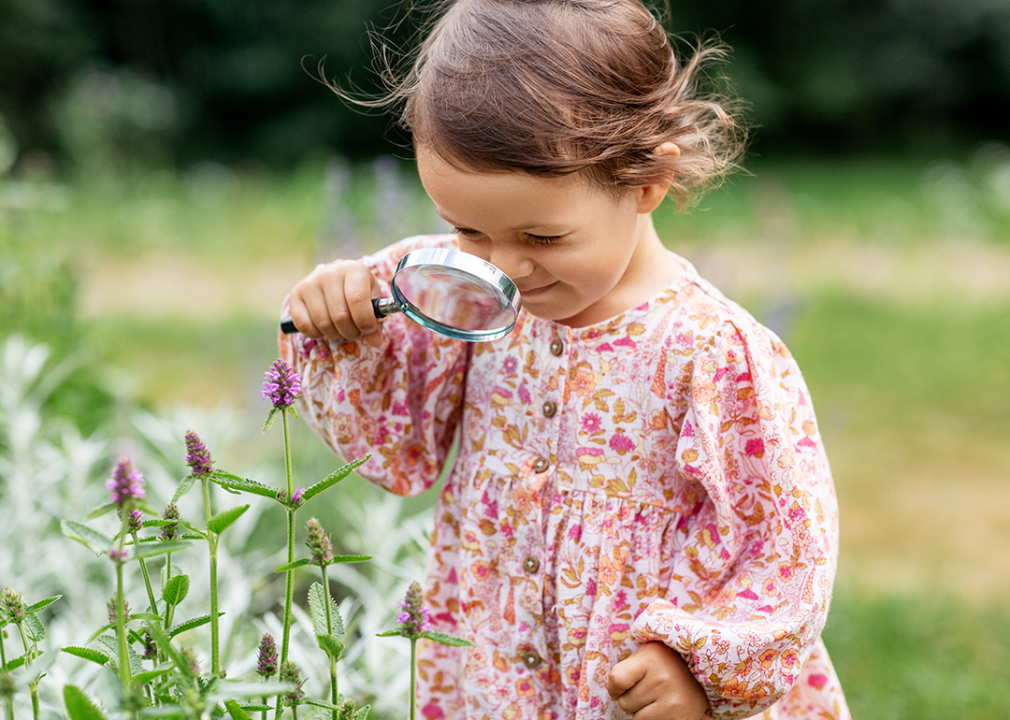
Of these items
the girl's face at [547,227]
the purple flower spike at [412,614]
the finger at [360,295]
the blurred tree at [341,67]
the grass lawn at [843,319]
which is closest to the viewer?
the purple flower spike at [412,614]

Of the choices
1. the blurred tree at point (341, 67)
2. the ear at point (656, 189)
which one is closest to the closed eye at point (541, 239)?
the ear at point (656, 189)

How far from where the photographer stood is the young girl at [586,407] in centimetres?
105

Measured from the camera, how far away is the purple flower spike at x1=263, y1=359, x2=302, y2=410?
35.0 inches

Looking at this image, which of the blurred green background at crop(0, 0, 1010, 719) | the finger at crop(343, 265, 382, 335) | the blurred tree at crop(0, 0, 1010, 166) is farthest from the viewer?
the blurred tree at crop(0, 0, 1010, 166)

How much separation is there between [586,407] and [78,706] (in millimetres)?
669

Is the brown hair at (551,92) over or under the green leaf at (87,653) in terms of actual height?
over

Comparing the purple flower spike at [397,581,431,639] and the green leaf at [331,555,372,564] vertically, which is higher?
the green leaf at [331,555,372,564]

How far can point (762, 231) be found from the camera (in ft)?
22.7

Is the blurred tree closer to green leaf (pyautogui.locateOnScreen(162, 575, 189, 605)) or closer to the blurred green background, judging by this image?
the blurred green background

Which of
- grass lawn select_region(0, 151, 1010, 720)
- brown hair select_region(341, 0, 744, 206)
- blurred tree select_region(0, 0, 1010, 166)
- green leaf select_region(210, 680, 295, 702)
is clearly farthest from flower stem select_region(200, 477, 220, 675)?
blurred tree select_region(0, 0, 1010, 166)

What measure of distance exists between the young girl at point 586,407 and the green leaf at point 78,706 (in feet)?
1.78

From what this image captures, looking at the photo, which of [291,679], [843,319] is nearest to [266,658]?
[291,679]

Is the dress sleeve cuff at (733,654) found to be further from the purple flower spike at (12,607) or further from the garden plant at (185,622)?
the purple flower spike at (12,607)

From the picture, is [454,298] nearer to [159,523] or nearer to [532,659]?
[159,523]
